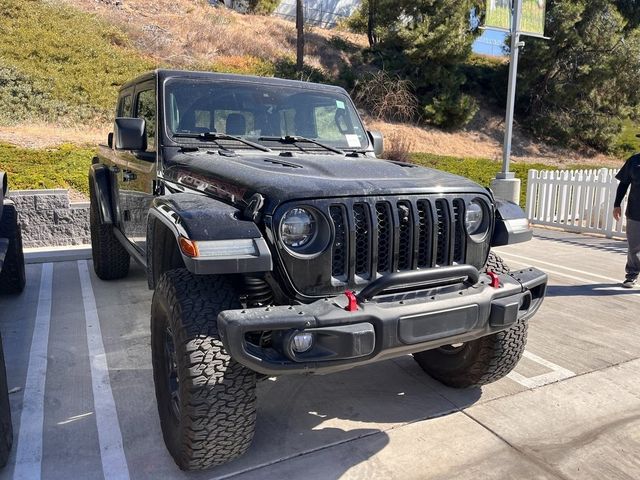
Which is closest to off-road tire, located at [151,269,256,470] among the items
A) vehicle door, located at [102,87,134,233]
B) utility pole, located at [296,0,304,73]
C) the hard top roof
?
the hard top roof

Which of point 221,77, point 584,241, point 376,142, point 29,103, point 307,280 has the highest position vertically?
point 29,103

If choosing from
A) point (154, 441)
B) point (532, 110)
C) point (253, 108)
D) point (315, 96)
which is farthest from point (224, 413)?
point (532, 110)

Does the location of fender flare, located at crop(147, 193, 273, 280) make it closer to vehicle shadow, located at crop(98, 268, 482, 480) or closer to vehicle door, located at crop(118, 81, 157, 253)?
vehicle shadow, located at crop(98, 268, 482, 480)

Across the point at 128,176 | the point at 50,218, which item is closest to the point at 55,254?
the point at 50,218

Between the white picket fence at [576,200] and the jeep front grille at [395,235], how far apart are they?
7.77 metres

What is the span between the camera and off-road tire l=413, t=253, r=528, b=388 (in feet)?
10.2

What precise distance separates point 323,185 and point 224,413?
1126 millimetres

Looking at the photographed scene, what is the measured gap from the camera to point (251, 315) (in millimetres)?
2154

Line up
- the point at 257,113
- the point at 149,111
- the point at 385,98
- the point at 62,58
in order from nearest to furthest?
the point at 257,113, the point at 149,111, the point at 62,58, the point at 385,98

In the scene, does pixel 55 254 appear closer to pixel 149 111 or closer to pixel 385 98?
pixel 149 111

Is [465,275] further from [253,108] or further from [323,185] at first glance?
[253,108]

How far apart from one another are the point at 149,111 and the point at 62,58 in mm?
17750

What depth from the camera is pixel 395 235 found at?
2.50m

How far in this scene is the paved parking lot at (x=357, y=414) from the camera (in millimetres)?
2625
